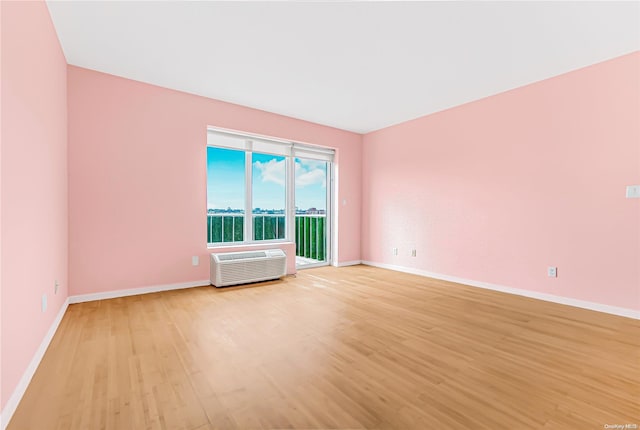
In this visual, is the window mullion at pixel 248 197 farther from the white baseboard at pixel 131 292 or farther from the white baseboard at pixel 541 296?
the white baseboard at pixel 541 296

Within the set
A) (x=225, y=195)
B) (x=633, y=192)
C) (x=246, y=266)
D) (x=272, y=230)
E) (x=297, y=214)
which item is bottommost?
(x=246, y=266)

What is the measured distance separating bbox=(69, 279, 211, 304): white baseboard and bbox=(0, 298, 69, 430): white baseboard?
80 cm

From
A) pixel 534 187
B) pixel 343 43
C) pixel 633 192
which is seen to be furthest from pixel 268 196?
pixel 633 192

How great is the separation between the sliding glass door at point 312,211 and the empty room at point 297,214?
0.99 feet

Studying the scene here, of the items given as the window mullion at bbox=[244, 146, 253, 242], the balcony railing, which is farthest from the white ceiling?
the balcony railing

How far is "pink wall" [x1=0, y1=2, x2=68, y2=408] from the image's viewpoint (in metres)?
1.52

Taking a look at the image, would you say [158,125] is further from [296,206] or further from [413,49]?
[413,49]

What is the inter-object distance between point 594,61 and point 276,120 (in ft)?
13.2

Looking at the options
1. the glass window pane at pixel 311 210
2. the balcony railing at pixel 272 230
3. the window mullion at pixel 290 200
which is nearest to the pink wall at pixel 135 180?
the balcony railing at pixel 272 230

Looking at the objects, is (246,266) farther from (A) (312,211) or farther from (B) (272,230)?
(A) (312,211)

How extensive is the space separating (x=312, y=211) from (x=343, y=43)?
3.46 meters

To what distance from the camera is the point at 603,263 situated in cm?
310

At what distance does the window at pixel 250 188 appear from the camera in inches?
177

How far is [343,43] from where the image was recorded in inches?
109
